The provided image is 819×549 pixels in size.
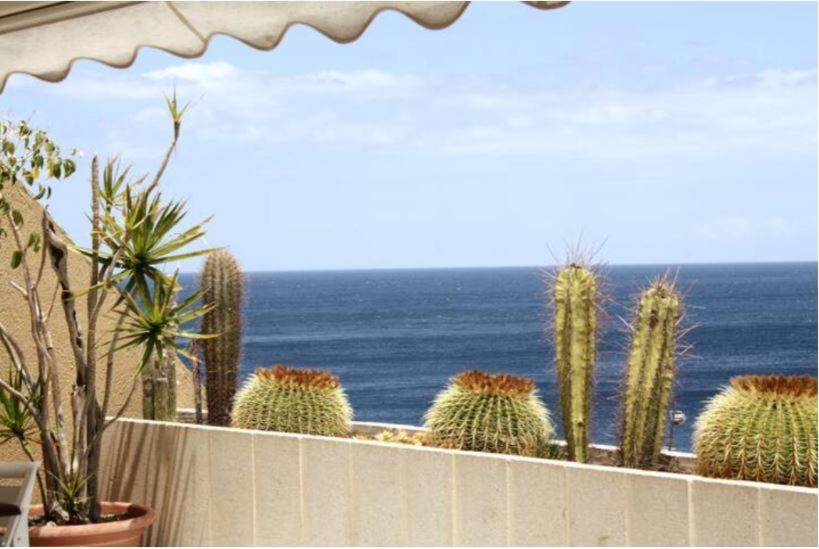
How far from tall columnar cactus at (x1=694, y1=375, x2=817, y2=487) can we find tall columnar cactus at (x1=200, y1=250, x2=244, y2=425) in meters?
3.03

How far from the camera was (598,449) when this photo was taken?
665 centimetres

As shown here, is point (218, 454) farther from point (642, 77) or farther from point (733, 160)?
point (642, 77)

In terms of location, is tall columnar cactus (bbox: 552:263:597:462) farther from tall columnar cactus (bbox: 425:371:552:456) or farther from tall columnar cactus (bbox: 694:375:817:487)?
tall columnar cactus (bbox: 694:375:817:487)

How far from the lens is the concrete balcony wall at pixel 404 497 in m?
5.15

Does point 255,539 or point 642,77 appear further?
point 642,77

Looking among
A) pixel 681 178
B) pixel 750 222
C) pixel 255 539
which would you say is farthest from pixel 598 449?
pixel 681 178

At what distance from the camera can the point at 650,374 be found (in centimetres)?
608

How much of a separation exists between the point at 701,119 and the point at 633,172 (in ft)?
23.8

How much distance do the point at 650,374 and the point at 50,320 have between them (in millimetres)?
3644

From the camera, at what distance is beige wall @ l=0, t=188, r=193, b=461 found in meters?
7.54

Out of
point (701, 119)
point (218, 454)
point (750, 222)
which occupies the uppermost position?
point (701, 119)

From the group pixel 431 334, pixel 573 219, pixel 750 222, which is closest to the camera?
pixel 431 334

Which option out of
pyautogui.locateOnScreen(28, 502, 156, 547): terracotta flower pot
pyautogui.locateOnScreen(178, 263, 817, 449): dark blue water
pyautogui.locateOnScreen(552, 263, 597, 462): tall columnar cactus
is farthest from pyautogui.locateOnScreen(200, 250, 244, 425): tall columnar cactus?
pyautogui.locateOnScreen(178, 263, 817, 449): dark blue water

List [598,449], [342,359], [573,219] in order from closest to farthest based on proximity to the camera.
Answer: [598,449]
[342,359]
[573,219]
